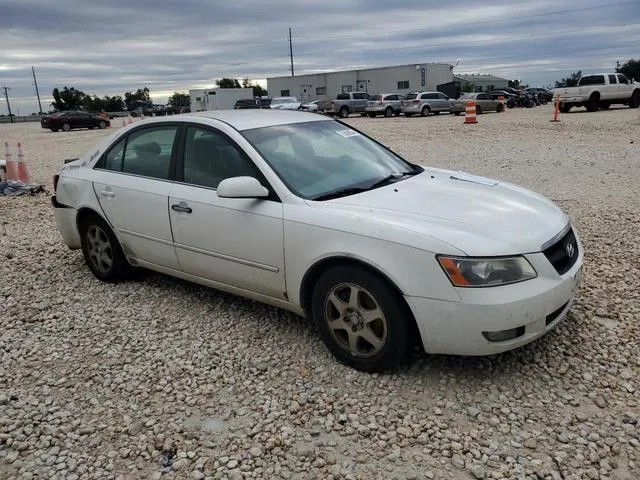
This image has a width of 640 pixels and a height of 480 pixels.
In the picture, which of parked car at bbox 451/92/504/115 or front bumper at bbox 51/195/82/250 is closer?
front bumper at bbox 51/195/82/250

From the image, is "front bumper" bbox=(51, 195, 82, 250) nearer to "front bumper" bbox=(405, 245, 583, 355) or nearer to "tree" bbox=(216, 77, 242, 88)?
"front bumper" bbox=(405, 245, 583, 355)

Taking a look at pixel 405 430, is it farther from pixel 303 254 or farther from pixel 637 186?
pixel 637 186

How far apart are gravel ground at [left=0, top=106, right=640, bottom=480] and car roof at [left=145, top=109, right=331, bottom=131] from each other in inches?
56.0

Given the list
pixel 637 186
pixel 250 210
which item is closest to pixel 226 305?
pixel 250 210

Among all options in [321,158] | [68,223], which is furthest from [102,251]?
[321,158]

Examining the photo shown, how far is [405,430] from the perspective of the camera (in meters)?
2.81

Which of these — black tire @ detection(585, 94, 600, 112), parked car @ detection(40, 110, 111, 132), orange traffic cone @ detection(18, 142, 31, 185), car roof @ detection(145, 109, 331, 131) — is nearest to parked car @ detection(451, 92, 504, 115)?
black tire @ detection(585, 94, 600, 112)

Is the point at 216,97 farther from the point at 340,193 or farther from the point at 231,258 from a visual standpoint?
the point at 340,193

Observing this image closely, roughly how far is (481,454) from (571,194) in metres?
6.25

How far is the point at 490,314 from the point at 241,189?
166cm

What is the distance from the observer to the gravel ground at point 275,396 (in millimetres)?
2623

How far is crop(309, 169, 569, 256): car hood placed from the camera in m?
2.96

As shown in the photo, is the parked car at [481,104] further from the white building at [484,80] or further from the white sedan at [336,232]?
the white building at [484,80]

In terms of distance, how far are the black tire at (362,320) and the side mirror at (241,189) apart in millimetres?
688
